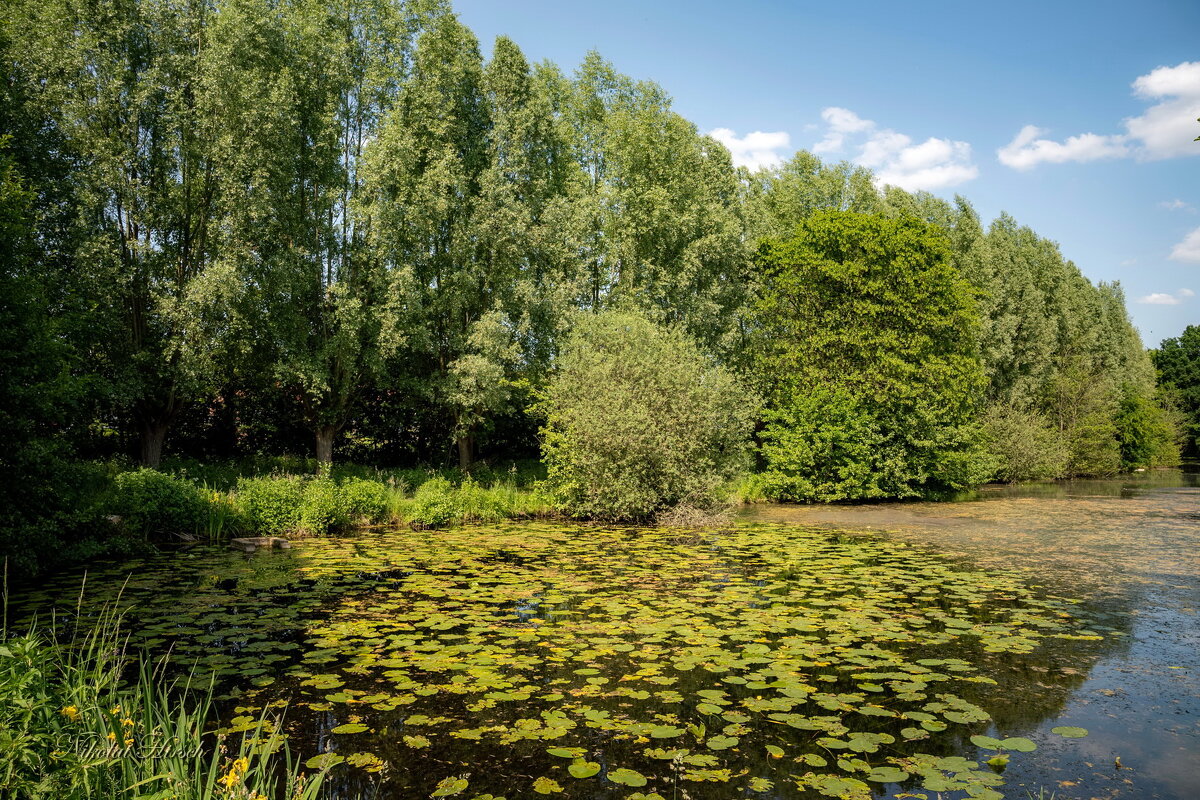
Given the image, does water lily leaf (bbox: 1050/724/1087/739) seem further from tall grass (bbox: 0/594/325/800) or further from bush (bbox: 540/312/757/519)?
bush (bbox: 540/312/757/519)

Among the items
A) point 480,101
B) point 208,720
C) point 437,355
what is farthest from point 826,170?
point 208,720

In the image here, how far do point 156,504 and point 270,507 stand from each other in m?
2.21

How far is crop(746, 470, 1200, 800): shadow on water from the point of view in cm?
477

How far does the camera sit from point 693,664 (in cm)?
667

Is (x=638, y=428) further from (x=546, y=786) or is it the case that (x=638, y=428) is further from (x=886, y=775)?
(x=546, y=786)

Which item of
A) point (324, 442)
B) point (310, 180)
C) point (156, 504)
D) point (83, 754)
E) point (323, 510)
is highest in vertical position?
point (310, 180)

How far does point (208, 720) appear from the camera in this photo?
5.25 meters

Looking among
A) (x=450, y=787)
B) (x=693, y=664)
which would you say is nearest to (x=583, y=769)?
(x=450, y=787)

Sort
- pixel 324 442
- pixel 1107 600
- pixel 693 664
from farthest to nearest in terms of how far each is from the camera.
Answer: pixel 324 442
pixel 1107 600
pixel 693 664

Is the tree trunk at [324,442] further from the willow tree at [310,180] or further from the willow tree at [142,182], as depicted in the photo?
the willow tree at [142,182]

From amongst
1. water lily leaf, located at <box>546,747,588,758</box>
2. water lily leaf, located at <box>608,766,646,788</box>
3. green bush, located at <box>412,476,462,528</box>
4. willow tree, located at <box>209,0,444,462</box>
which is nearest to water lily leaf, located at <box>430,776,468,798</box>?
water lily leaf, located at <box>546,747,588,758</box>

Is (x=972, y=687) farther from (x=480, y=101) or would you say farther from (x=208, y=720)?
(x=480, y=101)

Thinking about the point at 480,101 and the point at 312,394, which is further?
the point at 480,101

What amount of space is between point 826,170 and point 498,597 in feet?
113
